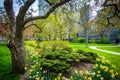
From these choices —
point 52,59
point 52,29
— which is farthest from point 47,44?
point 52,29

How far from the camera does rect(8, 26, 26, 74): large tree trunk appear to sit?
10.8 metres

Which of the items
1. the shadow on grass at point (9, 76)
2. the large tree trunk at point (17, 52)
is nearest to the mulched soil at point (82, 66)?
the large tree trunk at point (17, 52)

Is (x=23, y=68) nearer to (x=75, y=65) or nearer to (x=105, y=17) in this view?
(x=75, y=65)

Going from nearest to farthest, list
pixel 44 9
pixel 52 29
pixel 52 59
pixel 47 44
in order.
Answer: pixel 52 59, pixel 44 9, pixel 47 44, pixel 52 29

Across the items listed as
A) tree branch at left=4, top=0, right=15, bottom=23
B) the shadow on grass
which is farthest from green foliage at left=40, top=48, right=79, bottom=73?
A: tree branch at left=4, top=0, right=15, bottom=23

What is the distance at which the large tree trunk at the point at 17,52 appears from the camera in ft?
35.5

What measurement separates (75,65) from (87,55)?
150 cm

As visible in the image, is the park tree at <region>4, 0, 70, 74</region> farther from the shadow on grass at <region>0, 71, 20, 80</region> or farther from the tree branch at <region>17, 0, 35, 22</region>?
the shadow on grass at <region>0, 71, 20, 80</region>

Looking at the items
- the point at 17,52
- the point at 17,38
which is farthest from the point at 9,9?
the point at 17,52

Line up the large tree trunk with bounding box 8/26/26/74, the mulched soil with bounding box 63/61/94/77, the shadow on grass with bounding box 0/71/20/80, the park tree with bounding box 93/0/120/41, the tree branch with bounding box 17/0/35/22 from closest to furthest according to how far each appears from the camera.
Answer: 1. the tree branch with bounding box 17/0/35/22
2. the shadow on grass with bounding box 0/71/20/80
3. the large tree trunk with bounding box 8/26/26/74
4. the park tree with bounding box 93/0/120/41
5. the mulched soil with bounding box 63/61/94/77

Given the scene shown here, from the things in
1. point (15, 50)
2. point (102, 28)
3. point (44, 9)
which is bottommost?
point (15, 50)

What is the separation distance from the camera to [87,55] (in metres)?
13.7

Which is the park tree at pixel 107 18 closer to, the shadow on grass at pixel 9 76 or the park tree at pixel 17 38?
the park tree at pixel 17 38

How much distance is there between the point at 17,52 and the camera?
10.9 m
